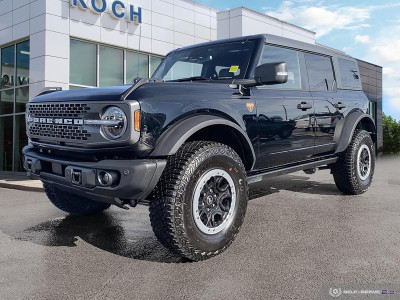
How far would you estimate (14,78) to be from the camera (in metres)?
12.4

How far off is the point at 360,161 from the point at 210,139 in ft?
10.4

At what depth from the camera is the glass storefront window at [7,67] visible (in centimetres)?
1243

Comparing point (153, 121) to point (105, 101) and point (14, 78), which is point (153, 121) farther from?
point (14, 78)

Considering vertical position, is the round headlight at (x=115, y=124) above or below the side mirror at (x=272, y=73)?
Answer: below

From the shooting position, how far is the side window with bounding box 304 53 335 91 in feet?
15.7

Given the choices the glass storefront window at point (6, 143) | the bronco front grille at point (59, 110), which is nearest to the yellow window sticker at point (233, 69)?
the bronco front grille at point (59, 110)

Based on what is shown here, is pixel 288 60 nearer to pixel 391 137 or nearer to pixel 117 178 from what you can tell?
pixel 117 178

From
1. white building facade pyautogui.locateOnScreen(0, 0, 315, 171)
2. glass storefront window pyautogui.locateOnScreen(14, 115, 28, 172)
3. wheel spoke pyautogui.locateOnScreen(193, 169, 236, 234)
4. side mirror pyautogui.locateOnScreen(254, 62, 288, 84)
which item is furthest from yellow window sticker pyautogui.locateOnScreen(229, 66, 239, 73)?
glass storefront window pyautogui.locateOnScreen(14, 115, 28, 172)

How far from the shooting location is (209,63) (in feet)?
13.8

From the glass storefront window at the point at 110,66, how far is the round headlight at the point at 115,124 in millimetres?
9737

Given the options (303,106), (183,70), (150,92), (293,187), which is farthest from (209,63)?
(293,187)

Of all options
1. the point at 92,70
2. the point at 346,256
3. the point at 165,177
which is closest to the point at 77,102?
the point at 165,177

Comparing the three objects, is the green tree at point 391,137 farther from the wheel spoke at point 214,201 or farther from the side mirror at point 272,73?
the wheel spoke at point 214,201

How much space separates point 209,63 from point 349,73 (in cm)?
267
